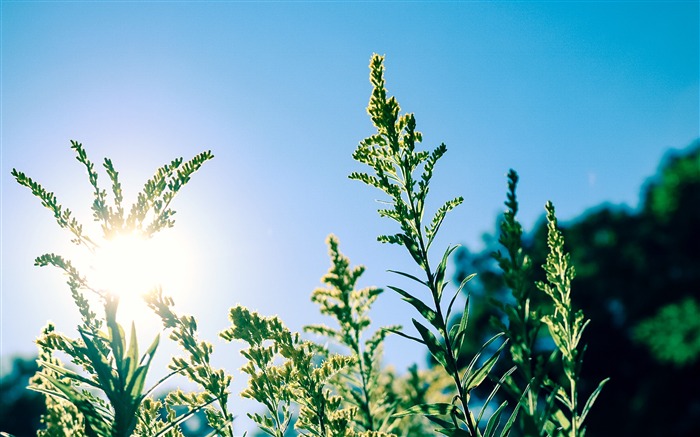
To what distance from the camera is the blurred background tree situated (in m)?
24.8

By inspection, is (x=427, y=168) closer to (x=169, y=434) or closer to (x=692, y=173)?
(x=169, y=434)

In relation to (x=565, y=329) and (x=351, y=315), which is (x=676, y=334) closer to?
(x=351, y=315)

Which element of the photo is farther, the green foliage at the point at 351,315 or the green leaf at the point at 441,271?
the green foliage at the point at 351,315

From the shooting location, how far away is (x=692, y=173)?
91.6ft

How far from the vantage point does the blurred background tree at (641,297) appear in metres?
24.8

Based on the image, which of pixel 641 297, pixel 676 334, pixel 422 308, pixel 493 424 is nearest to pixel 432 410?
pixel 493 424

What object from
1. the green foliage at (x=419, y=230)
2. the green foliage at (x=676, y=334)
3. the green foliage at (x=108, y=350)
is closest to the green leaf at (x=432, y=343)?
the green foliage at (x=419, y=230)

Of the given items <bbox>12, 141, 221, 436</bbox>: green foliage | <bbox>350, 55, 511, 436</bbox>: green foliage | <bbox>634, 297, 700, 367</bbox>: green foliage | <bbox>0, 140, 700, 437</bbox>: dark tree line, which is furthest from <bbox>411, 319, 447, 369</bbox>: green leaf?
<bbox>634, 297, 700, 367</bbox>: green foliage

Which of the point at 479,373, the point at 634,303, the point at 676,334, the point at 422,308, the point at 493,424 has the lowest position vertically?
the point at 493,424

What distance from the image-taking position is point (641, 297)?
1158 inches

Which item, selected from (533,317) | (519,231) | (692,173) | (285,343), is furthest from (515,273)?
(692,173)

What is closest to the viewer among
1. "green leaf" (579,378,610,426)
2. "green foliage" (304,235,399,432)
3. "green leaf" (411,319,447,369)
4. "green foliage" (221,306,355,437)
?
"green leaf" (579,378,610,426)

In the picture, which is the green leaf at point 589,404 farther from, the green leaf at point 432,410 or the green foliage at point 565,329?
the green leaf at point 432,410

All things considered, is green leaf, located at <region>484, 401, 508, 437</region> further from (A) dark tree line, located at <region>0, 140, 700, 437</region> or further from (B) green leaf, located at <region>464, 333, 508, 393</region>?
(A) dark tree line, located at <region>0, 140, 700, 437</region>
